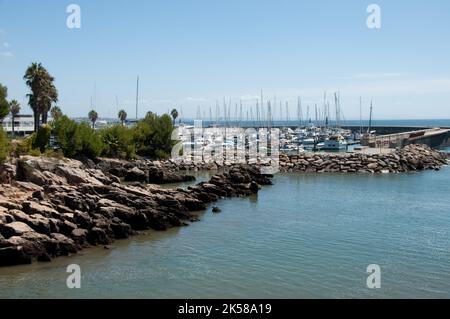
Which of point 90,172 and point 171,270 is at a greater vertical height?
point 90,172

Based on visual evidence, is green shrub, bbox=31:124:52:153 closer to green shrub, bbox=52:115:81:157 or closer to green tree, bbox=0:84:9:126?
green shrub, bbox=52:115:81:157

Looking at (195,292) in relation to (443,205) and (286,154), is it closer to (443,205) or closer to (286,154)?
(443,205)

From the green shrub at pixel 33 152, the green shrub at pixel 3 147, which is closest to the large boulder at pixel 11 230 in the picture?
the green shrub at pixel 3 147

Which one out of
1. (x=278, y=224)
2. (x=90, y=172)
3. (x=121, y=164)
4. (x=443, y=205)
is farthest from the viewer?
(x=121, y=164)

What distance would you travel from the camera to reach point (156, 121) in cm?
7931

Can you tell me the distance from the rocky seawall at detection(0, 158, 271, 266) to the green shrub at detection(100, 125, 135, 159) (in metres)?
22.0

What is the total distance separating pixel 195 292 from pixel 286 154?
59938 mm

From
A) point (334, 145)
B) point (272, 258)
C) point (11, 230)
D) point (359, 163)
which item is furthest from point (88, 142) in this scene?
point (334, 145)

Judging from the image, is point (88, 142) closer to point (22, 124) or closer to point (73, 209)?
point (73, 209)

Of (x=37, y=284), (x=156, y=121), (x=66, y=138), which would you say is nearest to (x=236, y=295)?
(x=37, y=284)

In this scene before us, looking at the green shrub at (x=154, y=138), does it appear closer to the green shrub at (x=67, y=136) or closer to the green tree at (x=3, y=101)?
the green shrub at (x=67, y=136)

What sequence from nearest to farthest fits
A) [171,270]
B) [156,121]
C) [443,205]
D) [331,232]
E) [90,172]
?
[171,270] < [331,232] < [443,205] < [90,172] < [156,121]

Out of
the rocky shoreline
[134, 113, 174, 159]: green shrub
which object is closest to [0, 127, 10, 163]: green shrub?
the rocky shoreline

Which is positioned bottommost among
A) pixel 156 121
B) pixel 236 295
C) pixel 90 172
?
pixel 236 295
